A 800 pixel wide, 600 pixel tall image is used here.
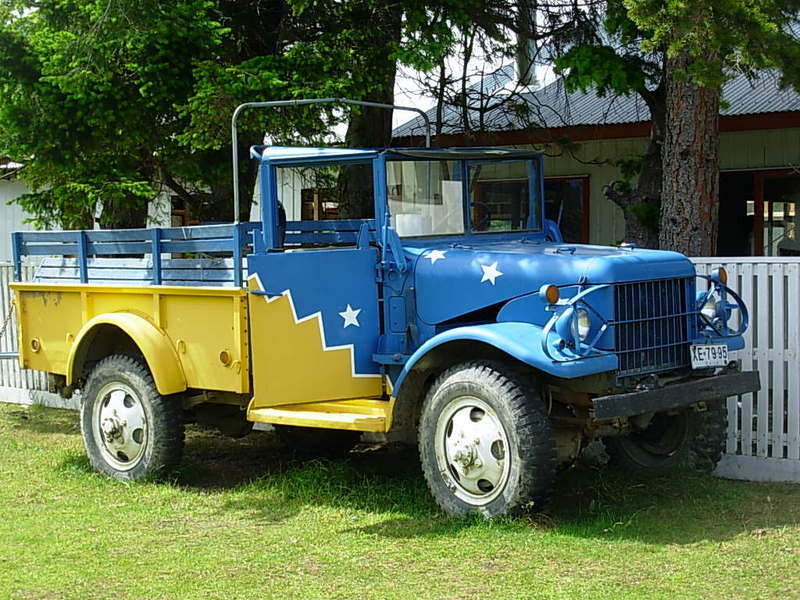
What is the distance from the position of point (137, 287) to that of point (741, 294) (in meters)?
4.27

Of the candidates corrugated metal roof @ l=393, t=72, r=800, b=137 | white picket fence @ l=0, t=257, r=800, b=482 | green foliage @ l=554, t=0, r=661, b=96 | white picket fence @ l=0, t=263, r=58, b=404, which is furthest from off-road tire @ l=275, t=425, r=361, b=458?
corrugated metal roof @ l=393, t=72, r=800, b=137

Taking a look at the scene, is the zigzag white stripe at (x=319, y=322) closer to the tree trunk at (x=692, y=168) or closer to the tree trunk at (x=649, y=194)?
the tree trunk at (x=692, y=168)

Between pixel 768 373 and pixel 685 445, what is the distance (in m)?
0.93

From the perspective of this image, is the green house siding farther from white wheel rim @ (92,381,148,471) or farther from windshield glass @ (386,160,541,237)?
white wheel rim @ (92,381,148,471)

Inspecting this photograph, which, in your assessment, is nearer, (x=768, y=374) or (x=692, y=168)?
(x=768, y=374)

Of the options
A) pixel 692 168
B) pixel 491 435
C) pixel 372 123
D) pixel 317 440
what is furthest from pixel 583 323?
pixel 372 123

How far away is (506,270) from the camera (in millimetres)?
6793

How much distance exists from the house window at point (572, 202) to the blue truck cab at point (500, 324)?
22.4 feet

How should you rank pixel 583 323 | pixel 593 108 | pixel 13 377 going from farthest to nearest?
pixel 593 108, pixel 13 377, pixel 583 323

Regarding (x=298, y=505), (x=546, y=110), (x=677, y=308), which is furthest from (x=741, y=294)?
(x=546, y=110)

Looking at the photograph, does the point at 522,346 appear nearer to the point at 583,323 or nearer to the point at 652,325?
the point at 583,323

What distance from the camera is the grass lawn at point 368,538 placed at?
536 centimetres

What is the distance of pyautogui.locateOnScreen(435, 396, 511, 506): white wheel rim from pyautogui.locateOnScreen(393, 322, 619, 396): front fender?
359 millimetres

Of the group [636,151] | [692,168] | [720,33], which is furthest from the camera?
[636,151]
